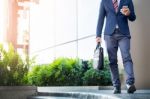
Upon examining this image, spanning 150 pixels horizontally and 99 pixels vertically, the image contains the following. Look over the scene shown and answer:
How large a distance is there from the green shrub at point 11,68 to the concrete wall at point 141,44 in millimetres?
2581

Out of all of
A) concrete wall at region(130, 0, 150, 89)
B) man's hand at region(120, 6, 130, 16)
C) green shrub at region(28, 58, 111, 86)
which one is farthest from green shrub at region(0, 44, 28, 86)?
man's hand at region(120, 6, 130, 16)

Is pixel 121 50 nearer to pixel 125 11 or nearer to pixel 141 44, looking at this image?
pixel 125 11

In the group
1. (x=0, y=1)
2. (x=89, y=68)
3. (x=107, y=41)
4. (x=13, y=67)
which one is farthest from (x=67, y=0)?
(x=0, y=1)

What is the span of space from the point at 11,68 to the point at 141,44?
9.92ft

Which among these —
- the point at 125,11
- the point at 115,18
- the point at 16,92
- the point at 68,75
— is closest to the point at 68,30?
the point at 68,75

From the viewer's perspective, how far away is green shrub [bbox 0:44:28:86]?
870 centimetres

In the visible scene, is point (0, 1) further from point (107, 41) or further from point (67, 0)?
point (107, 41)

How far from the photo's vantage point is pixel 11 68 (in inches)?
348

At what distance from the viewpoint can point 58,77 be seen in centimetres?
1241

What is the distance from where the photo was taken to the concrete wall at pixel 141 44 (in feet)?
28.6

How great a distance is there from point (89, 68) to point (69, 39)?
11.2ft

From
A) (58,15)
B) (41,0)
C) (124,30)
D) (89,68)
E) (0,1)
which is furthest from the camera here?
(0,1)

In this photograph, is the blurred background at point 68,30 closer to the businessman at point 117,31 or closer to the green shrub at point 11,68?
the green shrub at point 11,68

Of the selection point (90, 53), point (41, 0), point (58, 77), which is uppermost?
point (41, 0)
